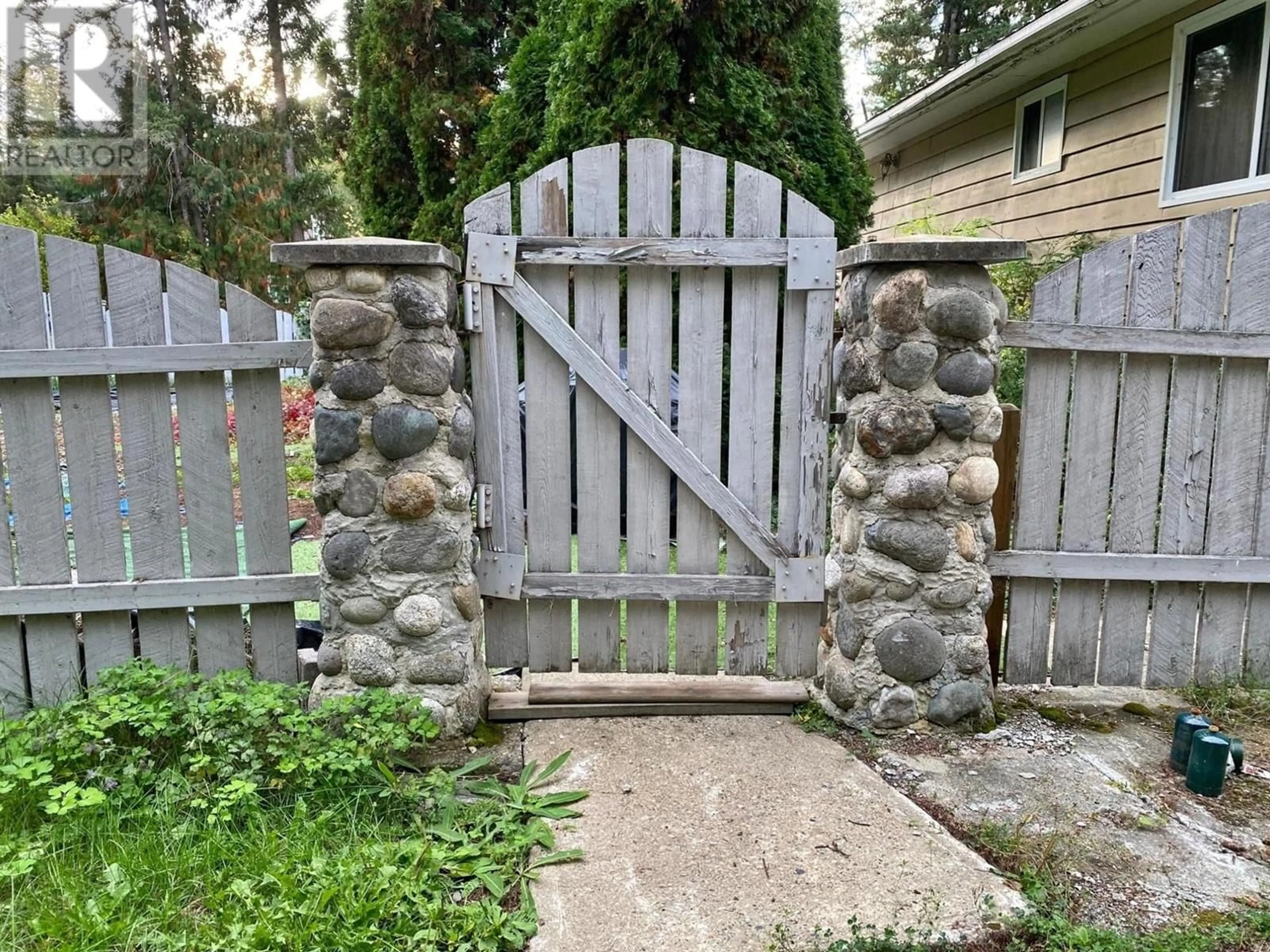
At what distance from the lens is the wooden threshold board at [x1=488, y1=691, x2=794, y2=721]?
2.72m

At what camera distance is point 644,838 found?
2.04m

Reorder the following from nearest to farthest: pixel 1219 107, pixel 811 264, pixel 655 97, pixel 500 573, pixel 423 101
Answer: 1. pixel 811 264
2. pixel 500 573
3. pixel 655 97
4. pixel 1219 107
5. pixel 423 101

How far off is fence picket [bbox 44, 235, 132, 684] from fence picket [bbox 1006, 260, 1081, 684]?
3005 mm

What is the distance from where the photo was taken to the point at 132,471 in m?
2.56

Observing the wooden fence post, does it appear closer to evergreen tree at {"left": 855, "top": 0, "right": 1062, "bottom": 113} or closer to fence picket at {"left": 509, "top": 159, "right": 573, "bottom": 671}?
fence picket at {"left": 509, "top": 159, "right": 573, "bottom": 671}

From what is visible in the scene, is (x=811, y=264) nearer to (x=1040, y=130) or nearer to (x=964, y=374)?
(x=964, y=374)

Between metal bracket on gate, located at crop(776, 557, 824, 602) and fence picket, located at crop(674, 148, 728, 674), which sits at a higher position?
fence picket, located at crop(674, 148, 728, 674)

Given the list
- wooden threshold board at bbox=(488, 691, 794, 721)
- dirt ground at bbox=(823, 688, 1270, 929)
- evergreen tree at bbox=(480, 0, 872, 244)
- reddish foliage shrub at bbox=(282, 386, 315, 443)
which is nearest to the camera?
dirt ground at bbox=(823, 688, 1270, 929)

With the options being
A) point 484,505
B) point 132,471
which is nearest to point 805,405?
point 484,505

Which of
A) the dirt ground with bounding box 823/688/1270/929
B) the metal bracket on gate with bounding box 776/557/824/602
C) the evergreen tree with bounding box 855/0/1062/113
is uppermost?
the evergreen tree with bounding box 855/0/1062/113

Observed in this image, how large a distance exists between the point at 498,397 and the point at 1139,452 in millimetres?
2230

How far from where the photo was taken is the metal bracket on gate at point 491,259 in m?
2.57

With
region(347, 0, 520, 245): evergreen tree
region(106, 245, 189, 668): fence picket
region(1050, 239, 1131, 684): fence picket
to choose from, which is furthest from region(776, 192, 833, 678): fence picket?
region(347, 0, 520, 245): evergreen tree

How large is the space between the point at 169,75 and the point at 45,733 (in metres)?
14.6
